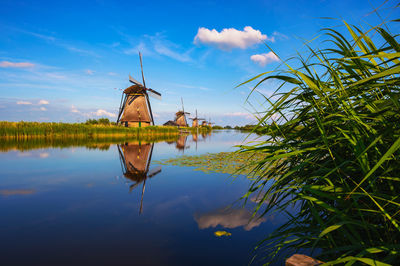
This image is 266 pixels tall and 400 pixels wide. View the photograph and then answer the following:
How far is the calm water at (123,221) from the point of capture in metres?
2.92

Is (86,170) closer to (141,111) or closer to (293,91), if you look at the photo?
(293,91)

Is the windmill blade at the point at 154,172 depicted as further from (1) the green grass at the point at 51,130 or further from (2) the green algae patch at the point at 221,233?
(1) the green grass at the point at 51,130

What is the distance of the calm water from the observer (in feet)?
9.59

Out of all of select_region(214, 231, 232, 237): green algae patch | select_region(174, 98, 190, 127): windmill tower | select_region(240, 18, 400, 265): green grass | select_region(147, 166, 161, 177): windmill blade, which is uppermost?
select_region(174, 98, 190, 127): windmill tower

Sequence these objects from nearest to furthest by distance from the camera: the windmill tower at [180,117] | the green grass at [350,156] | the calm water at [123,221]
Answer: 1. the green grass at [350,156]
2. the calm water at [123,221]
3. the windmill tower at [180,117]

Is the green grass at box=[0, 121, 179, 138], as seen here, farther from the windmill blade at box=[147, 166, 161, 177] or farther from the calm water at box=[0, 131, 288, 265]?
the windmill blade at box=[147, 166, 161, 177]

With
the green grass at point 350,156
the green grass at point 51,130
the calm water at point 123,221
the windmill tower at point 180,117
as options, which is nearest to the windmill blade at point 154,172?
the calm water at point 123,221

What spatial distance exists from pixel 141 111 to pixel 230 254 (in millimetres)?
34378

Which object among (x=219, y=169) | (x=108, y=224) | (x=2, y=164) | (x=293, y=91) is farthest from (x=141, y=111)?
(x=293, y=91)

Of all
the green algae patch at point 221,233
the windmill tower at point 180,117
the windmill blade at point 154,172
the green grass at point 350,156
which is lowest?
the green algae patch at point 221,233

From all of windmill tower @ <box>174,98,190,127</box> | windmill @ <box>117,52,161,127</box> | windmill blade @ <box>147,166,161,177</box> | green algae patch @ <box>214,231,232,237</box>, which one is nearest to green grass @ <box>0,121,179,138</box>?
windmill @ <box>117,52,161,127</box>

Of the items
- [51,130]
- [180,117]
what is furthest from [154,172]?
[180,117]

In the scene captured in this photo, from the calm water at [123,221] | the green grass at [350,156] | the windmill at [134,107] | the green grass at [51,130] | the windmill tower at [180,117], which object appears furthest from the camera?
the windmill tower at [180,117]

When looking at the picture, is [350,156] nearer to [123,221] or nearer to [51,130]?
[123,221]
